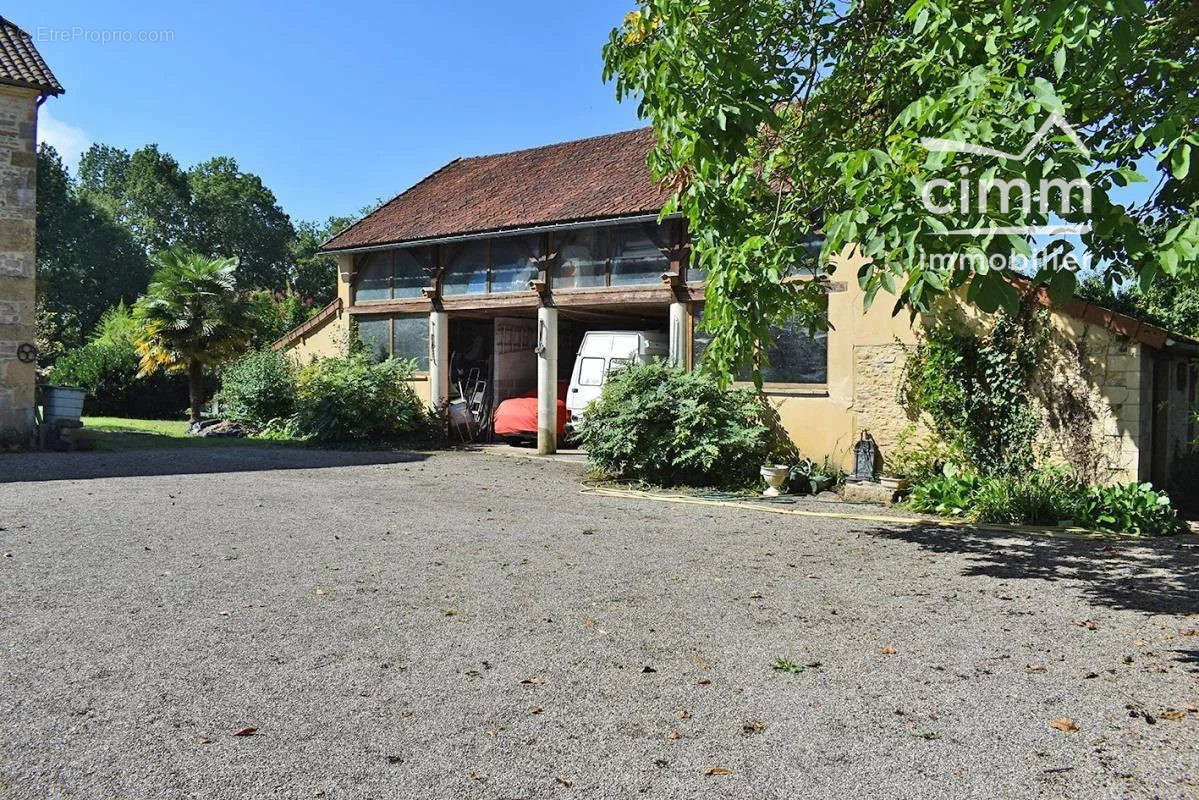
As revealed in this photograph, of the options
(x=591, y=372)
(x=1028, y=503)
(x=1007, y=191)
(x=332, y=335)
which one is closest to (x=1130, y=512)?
(x=1028, y=503)

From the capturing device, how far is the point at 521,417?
57.7ft

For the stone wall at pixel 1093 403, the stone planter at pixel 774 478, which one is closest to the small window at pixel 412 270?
the stone planter at pixel 774 478

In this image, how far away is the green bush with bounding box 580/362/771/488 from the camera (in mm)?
12164

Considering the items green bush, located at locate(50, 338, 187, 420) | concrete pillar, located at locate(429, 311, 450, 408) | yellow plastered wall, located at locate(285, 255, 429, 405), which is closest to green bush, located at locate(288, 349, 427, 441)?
concrete pillar, located at locate(429, 311, 450, 408)

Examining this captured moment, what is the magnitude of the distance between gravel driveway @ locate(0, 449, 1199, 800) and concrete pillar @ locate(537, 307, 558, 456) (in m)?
→ 8.19

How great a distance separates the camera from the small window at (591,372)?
15.8 m

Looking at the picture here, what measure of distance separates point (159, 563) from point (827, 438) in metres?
9.09

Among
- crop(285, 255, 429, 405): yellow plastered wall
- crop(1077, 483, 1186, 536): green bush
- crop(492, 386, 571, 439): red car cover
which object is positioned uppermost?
crop(285, 255, 429, 405): yellow plastered wall

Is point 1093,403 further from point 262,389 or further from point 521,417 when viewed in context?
point 262,389

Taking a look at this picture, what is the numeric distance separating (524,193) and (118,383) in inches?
647

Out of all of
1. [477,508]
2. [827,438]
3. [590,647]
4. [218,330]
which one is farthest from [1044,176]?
[218,330]

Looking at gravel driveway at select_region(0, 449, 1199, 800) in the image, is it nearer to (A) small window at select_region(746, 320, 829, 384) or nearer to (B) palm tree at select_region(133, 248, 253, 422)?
(A) small window at select_region(746, 320, 829, 384)

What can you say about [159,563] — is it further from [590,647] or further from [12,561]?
[590,647]

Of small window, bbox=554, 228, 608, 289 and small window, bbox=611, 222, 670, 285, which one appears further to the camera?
small window, bbox=554, 228, 608, 289
